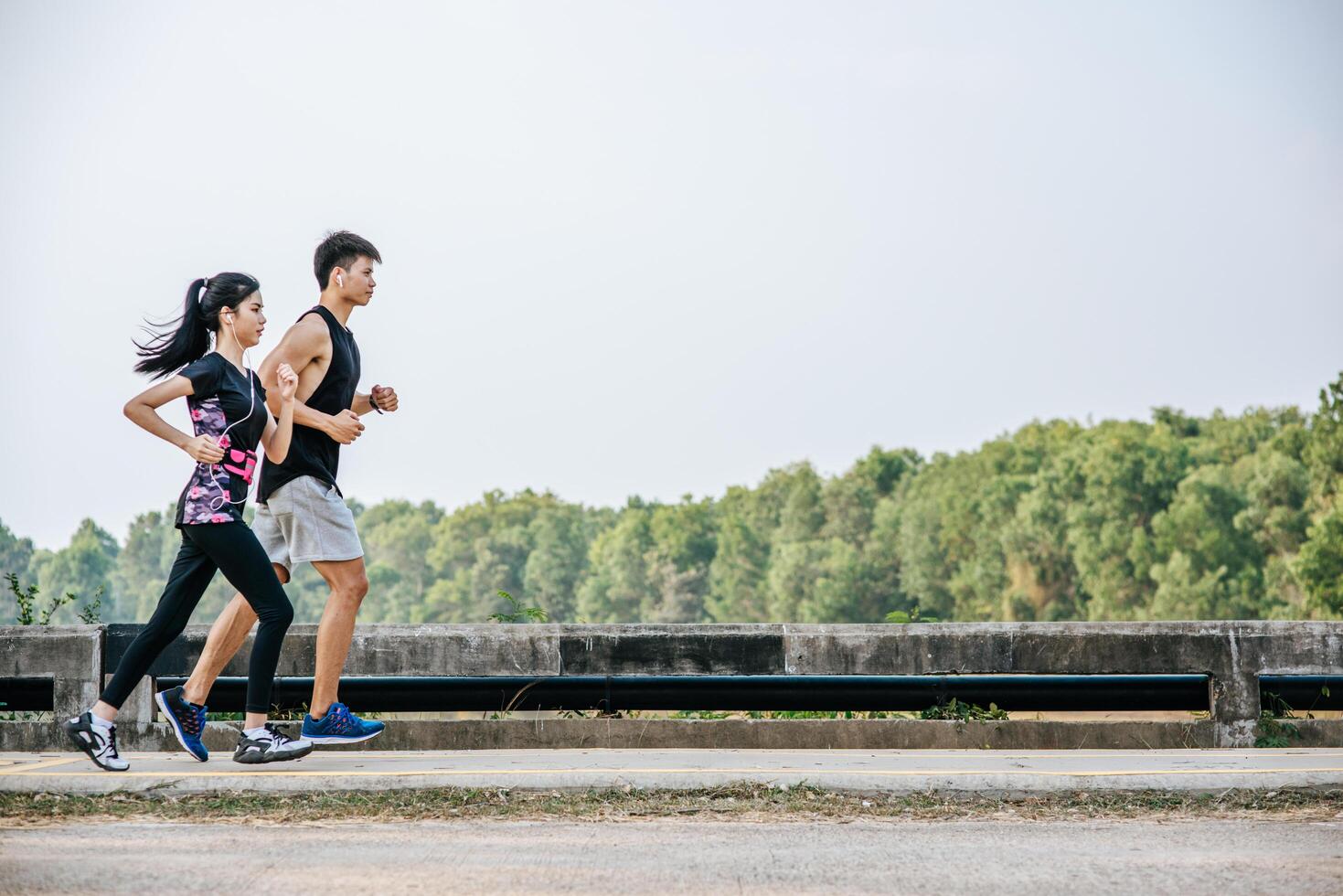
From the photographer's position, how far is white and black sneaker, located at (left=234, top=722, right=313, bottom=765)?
5.52m

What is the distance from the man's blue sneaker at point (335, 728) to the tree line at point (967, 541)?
44.6 m

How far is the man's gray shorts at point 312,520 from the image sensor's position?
562 cm

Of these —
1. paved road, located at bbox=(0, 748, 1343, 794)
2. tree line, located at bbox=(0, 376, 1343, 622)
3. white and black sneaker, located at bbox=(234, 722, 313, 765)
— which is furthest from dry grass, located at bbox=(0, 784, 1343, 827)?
tree line, located at bbox=(0, 376, 1343, 622)

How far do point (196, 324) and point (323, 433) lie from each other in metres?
0.68

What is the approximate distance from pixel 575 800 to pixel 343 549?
1.49 meters

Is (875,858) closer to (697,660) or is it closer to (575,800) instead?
(575,800)

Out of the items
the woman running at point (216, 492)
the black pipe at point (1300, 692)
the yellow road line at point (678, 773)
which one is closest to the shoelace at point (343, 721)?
the woman running at point (216, 492)

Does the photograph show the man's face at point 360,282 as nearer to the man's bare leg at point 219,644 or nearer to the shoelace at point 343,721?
the man's bare leg at point 219,644

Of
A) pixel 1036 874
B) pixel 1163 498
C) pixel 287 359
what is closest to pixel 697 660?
pixel 287 359

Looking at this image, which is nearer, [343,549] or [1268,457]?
→ [343,549]

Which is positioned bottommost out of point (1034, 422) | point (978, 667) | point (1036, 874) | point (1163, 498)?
point (1036, 874)

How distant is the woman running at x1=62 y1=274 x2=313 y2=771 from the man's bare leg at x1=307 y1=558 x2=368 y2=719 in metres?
0.16

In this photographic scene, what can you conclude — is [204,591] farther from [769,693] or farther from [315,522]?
[769,693]

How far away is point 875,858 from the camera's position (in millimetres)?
4055
